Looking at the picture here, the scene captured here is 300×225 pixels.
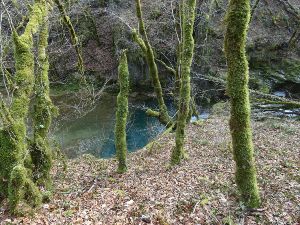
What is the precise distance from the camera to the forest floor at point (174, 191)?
795 centimetres

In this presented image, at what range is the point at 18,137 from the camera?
24.9ft

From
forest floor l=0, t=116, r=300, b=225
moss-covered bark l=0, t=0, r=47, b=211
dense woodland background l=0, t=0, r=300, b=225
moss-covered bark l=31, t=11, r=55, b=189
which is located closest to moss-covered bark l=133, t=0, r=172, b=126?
→ dense woodland background l=0, t=0, r=300, b=225

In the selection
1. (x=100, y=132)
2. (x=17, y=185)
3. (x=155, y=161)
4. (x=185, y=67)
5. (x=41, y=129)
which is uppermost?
(x=185, y=67)

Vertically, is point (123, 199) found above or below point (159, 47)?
below

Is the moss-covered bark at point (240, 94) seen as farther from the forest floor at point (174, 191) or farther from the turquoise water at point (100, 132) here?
the turquoise water at point (100, 132)

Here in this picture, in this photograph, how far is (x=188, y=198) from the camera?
8984mm

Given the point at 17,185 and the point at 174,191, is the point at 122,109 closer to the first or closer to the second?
the point at 174,191

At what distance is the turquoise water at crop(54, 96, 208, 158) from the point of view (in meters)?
20.6

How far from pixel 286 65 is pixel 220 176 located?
70.5 ft

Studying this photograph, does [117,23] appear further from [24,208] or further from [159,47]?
[24,208]

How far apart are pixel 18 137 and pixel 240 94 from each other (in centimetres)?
525

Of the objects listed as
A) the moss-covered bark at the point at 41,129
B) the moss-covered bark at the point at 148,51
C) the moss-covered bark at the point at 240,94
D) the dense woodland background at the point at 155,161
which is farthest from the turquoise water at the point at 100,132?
the moss-covered bark at the point at 240,94

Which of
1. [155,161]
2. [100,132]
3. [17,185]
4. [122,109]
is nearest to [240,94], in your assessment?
[122,109]

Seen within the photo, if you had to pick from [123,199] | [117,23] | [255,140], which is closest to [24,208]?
[123,199]
